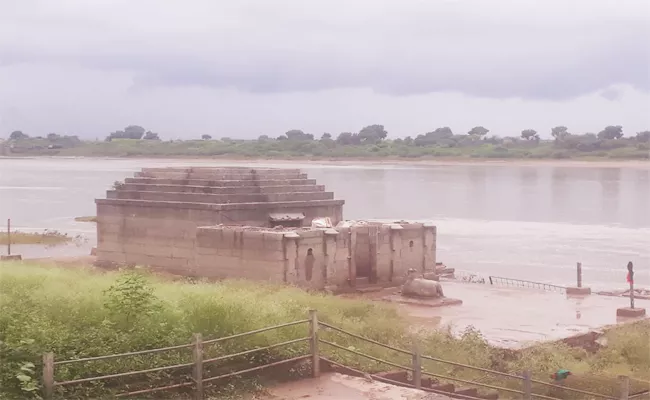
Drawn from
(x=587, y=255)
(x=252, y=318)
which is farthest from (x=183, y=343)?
(x=587, y=255)

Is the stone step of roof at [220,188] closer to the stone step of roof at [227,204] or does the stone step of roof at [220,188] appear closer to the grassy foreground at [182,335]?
the stone step of roof at [227,204]

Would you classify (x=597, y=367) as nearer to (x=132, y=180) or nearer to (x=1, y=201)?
(x=132, y=180)

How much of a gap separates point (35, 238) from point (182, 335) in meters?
33.8

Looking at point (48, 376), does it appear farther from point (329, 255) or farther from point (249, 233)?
point (329, 255)

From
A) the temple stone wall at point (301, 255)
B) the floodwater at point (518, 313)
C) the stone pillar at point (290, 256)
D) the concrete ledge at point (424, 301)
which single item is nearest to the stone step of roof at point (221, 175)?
the temple stone wall at point (301, 255)

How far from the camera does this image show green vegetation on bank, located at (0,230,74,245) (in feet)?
141

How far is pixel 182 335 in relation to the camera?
1256cm

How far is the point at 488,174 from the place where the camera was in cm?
13325

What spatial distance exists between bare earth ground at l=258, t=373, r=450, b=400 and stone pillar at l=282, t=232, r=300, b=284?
835 cm

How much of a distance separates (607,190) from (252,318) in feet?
270

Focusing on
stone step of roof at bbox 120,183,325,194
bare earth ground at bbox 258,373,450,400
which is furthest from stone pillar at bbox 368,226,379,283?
bare earth ground at bbox 258,373,450,400

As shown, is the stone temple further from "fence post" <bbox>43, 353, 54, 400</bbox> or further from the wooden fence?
"fence post" <bbox>43, 353, 54, 400</bbox>

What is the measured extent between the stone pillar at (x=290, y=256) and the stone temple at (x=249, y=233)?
0.02 meters

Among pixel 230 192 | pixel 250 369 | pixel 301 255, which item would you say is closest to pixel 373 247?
pixel 301 255
